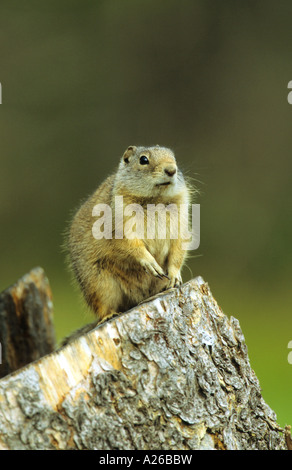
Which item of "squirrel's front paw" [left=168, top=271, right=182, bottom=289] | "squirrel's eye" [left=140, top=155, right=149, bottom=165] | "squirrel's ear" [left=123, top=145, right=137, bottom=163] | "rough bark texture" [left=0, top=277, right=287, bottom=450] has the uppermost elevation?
"squirrel's ear" [left=123, top=145, right=137, bottom=163]

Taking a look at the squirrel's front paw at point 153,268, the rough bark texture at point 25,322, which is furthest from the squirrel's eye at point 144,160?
the rough bark texture at point 25,322

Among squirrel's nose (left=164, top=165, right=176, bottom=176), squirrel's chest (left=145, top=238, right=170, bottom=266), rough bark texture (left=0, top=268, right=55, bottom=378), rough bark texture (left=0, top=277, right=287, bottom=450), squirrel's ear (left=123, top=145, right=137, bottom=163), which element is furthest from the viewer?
rough bark texture (left=0, top=268, right=55, bottom=378)

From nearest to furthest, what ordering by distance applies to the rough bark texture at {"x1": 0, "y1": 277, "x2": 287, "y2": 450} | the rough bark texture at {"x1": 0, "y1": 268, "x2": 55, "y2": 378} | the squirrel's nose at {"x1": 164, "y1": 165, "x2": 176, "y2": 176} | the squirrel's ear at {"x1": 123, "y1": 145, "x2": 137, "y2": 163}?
the rough bark texture at {"x1": 0, "y1": 277, "x2": 287, "y2": 450} → the squirrel's nose at {"x1": 164, "y1": 165, "x2": 176, "y2": 176} → the squirrel's ear at {"x1": 123, "y1": 145, "x2": 137, "y2": 163} → the rough bark texture at {"x1": 0, "y1": 268, "x2": 55, "y2": 378}

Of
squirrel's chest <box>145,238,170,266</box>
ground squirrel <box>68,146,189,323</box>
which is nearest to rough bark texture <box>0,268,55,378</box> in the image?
ground squirrel <box>68,146,189,323</box>

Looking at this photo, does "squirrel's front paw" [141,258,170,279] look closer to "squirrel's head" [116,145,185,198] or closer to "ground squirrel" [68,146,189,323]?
"ground squirrel" [68,146,189,323]

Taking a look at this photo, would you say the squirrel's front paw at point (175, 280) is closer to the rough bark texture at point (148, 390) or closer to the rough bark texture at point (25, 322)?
the rough bark texture at point (148, 390)

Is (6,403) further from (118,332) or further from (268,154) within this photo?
(268,154)

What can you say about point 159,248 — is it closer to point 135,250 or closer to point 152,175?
point 135,250

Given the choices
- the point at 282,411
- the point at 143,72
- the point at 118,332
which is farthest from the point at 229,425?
the point at 143,72
